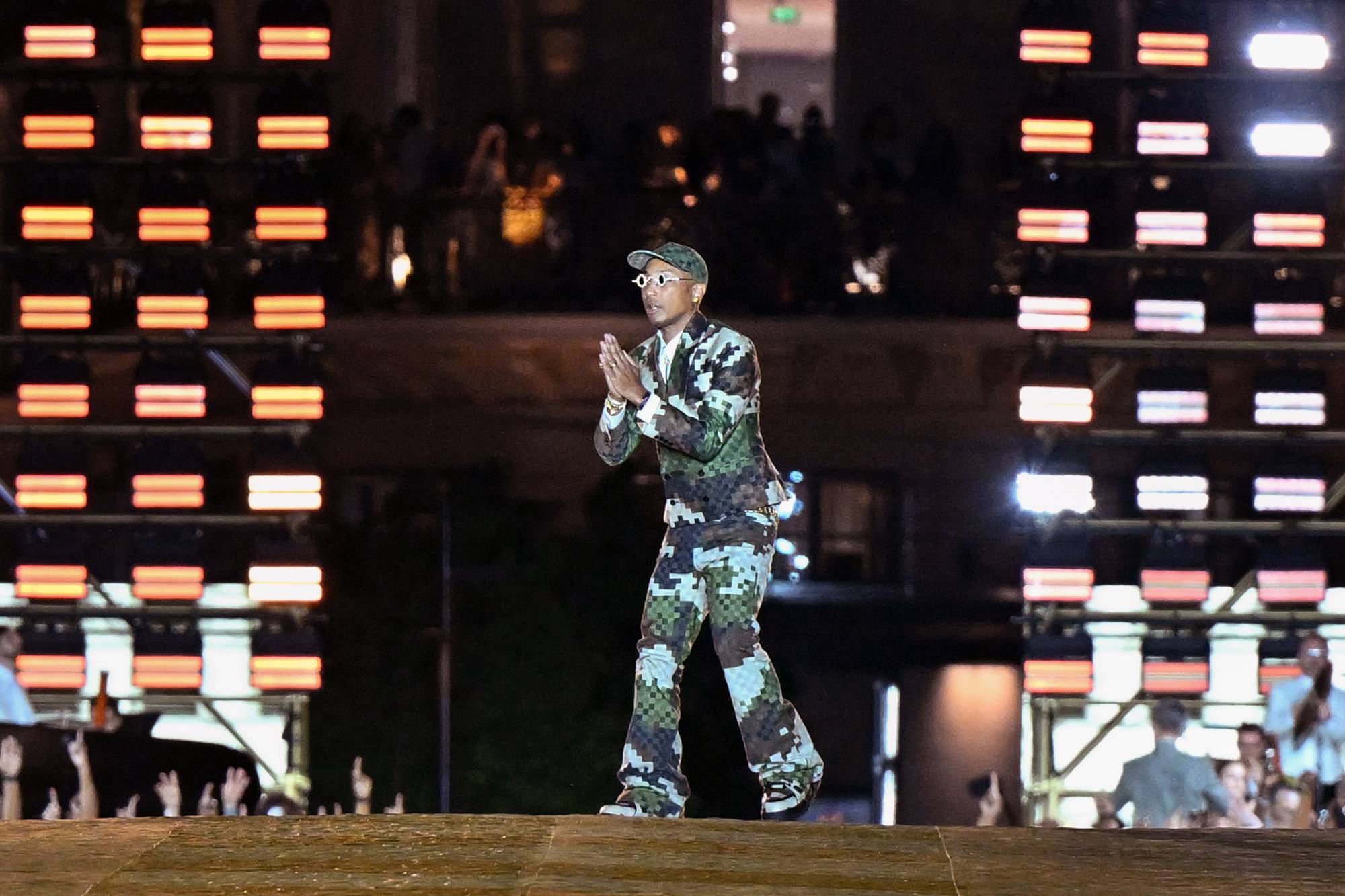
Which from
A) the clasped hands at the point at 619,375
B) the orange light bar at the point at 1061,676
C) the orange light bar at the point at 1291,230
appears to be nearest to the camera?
the clasped hands at the point at 619,375

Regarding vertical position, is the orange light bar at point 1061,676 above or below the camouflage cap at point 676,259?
below

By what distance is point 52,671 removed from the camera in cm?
1199

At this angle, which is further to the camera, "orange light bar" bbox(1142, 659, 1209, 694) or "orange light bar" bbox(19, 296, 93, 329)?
"orange light bar" bbox(19, 296, 93, 329)

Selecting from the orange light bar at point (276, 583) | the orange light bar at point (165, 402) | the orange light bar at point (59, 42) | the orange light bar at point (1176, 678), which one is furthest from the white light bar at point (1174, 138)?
the orange light bar at point (59, 42)

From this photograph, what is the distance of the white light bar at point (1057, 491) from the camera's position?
1180cm

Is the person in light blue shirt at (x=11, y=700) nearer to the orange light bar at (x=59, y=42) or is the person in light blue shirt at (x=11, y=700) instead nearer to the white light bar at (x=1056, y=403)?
the orange light bar at (x=59, y=42)

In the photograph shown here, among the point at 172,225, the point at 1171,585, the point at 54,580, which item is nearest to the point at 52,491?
the point at 54,580

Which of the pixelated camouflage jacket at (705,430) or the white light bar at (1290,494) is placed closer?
the pixelated camouflage jacket at (705,430)

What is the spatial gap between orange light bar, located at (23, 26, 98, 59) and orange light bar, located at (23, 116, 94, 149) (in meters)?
0.34

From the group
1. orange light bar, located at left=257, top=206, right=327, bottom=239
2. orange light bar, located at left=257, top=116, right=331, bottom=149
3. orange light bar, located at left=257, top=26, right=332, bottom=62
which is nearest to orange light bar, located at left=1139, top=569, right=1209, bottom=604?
orange light bar, located at left=257, top=206, right=327, bottom=239

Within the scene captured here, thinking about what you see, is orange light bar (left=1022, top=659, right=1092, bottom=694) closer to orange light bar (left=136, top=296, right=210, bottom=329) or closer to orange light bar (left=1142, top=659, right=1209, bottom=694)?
orange light bar (left=1142, top=659, right=1209, bottom=694)

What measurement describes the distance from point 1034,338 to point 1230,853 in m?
6.82

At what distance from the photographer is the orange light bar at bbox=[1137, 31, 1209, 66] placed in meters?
11.9

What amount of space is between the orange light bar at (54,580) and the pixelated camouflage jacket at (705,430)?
6.39 metres
